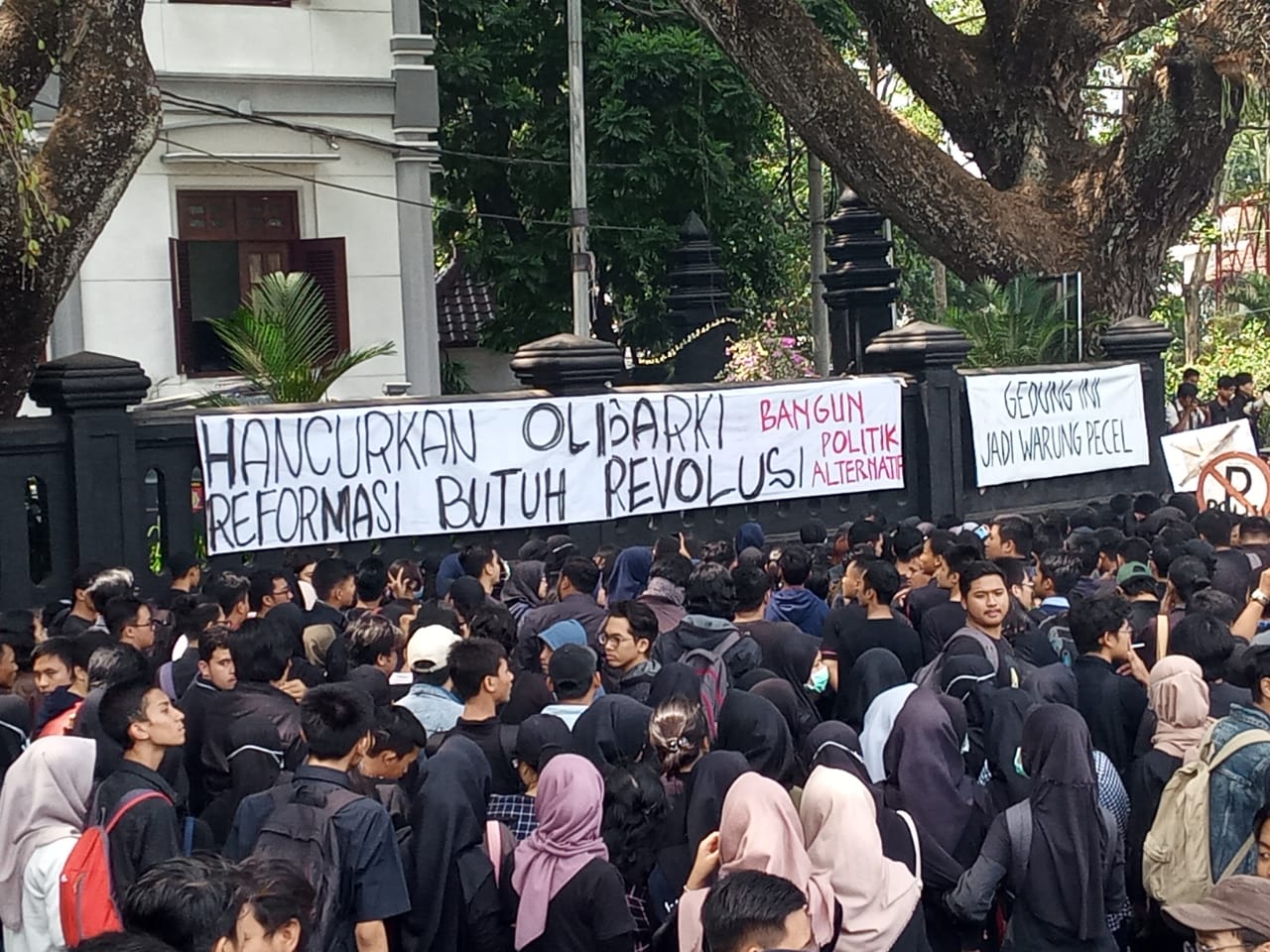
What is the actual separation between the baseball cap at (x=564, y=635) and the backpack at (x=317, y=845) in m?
2.06

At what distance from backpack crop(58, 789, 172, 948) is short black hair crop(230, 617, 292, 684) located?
1.26 m

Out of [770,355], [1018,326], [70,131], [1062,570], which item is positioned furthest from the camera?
[770,355]

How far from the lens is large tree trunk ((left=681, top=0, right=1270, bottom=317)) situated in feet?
48.9

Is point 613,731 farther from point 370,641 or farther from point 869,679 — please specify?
point 370,641

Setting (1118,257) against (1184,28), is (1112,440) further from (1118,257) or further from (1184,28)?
(1184,28)

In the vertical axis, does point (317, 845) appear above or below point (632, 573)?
below

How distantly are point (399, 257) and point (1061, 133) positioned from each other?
6769 millimetres

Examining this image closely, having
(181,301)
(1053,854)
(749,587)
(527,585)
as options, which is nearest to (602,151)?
(181,301)

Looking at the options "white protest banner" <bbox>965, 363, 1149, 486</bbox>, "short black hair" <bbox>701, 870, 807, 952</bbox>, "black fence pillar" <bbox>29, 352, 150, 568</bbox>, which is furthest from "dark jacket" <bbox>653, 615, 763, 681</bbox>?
"white protest banner" <bbox>965, 363, 1149, 486</bbox>

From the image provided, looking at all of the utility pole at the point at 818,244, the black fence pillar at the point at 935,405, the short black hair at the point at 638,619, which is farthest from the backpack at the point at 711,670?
the utility pole at the point at 818,244

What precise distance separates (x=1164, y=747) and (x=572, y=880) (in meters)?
2.04

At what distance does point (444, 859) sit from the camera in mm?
5227

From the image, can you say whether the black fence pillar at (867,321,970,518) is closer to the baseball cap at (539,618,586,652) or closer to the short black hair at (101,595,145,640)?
the baseball cap at (539,618,586,652)

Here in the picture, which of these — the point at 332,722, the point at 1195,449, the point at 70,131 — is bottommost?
the point at 332,722
